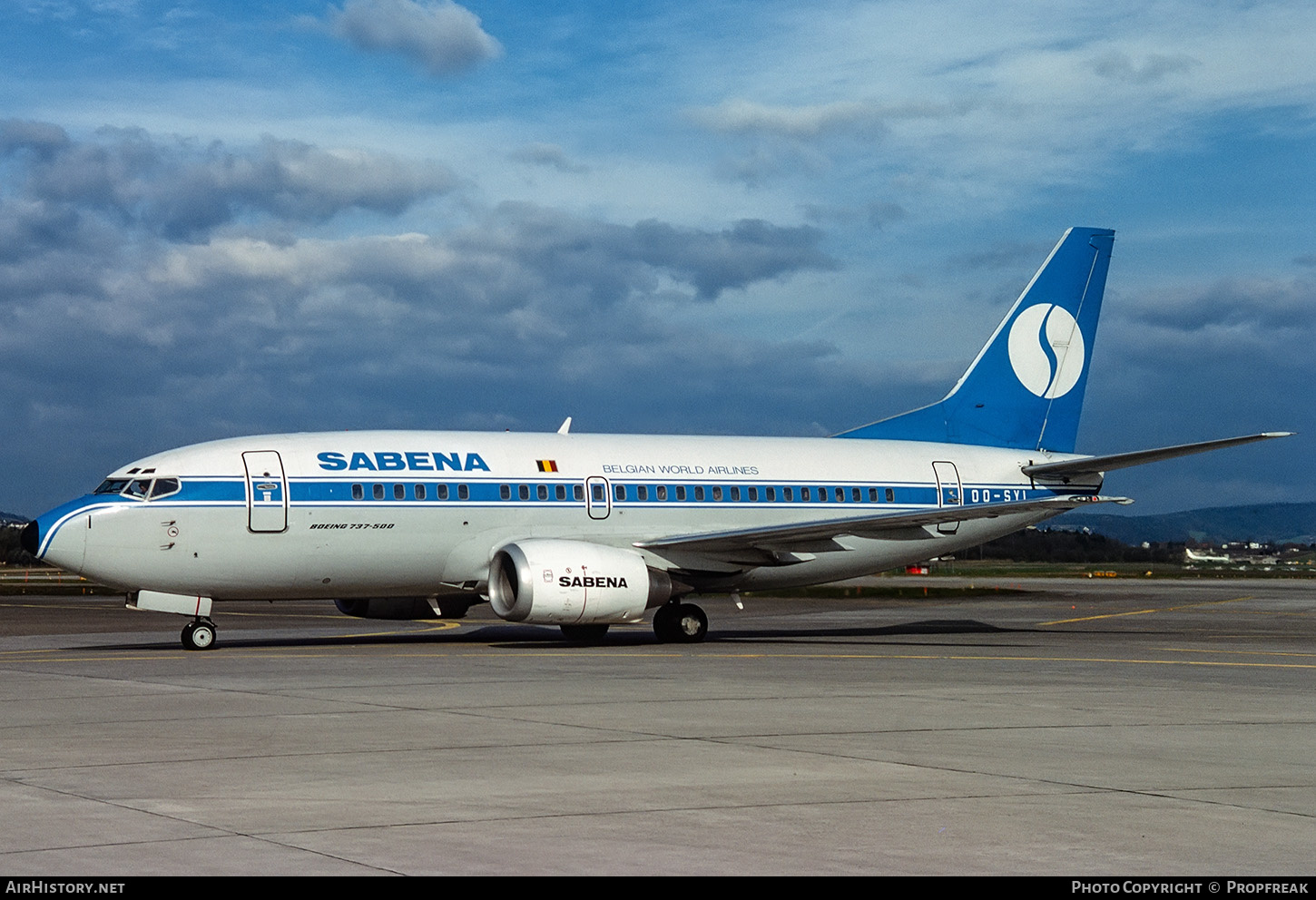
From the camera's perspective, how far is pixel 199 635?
26859 millimetres

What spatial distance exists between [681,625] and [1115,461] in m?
10.5

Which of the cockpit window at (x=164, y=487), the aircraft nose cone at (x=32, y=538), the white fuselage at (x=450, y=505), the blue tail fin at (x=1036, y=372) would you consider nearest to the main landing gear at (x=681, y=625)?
the white fuselage at (x=450, y=505)

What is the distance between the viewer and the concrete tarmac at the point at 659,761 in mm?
8594

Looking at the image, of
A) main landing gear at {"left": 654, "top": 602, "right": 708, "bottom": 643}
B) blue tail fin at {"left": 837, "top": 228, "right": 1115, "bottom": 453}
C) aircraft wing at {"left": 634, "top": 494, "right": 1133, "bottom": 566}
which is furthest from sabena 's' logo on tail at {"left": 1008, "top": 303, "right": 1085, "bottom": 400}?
main landing gear at {"left": 654, "top": 602, "right": 708, "bottom": 643}

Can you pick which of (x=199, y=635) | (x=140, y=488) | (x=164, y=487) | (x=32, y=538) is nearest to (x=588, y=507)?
(x=199, y=635)

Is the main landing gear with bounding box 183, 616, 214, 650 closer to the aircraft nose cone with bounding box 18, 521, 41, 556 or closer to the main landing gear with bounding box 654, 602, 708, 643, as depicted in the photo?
the aircraft nose cone with bounding box 18, 521, 41, 556

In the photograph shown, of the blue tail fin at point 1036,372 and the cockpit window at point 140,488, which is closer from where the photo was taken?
the cockpit window at point 140,488

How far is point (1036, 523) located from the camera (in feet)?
117

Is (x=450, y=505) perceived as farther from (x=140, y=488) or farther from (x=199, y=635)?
(x=140, y=488)

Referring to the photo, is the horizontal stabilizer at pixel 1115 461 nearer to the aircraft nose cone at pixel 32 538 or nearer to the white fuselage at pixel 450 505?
the white fuselage at pixel 450 505

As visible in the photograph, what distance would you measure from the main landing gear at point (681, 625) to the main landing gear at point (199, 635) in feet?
27.8
